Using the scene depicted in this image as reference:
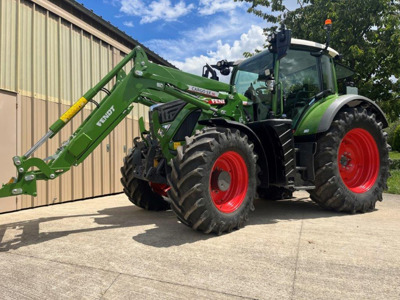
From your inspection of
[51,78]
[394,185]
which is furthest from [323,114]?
[51,78]

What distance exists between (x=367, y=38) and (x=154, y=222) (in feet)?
37.4

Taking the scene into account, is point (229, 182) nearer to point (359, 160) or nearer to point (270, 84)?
point (270, 84)

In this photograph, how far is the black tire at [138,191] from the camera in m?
4.97

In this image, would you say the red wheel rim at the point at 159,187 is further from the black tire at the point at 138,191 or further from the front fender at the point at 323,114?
the front fender at the point at 323,114

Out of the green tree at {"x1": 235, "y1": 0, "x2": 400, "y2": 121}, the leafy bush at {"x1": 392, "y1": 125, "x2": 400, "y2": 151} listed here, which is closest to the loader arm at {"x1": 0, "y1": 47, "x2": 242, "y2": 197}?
the green tree at {"x1": 235, "y1": 0, "x2": 400, "y2": 121}

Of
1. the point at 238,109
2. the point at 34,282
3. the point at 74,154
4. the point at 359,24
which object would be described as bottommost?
the point at 34,282

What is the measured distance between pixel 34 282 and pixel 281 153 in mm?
3265

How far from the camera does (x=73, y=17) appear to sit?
275 inches

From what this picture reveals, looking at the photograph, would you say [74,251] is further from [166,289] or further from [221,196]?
[221,196]

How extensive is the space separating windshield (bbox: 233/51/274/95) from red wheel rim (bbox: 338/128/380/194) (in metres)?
1.74

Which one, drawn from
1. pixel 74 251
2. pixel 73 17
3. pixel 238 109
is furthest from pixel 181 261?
pixel 73 17

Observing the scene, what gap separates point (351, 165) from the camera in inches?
206

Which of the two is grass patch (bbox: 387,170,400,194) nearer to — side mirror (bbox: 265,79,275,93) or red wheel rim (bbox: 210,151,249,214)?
side mirror (bbox: 265,79,275,93)

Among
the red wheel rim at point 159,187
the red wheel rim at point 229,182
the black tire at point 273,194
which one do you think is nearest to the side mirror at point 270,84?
the red wheel rim at point 229,182
